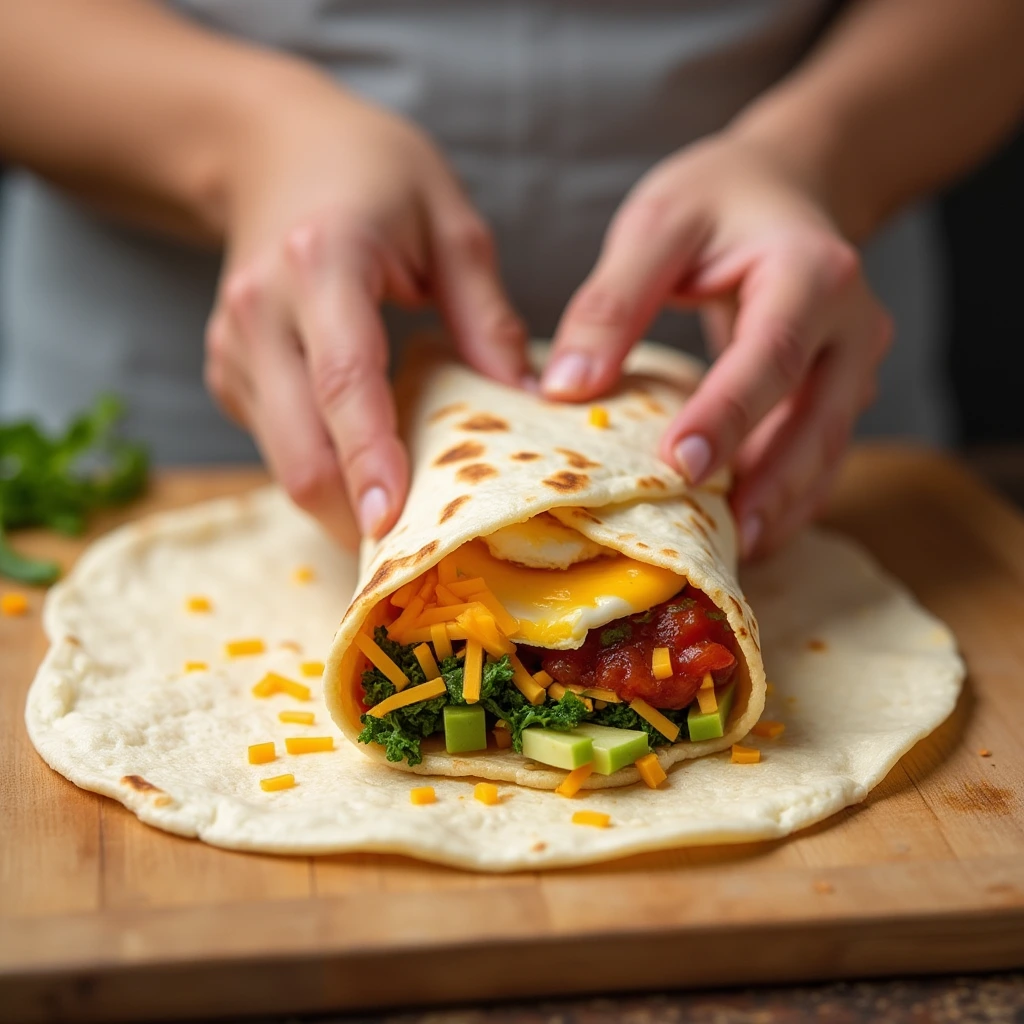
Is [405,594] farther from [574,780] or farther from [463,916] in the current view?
[463,916]

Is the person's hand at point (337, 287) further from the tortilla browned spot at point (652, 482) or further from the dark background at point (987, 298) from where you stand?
the dark background at point (987, 298)

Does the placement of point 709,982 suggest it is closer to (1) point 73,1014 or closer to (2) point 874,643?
(1) point 73,1014

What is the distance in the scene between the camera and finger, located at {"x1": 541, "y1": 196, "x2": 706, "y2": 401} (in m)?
3.36

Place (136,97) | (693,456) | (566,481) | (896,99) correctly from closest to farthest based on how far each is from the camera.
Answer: (566,481) < (693,456) < (136,97) < (896,99)

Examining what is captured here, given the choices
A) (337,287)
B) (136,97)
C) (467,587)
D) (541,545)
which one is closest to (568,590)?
(541,545)

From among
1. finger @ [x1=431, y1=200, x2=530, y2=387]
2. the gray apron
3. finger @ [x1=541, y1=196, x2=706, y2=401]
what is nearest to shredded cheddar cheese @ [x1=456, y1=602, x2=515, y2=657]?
finger @ [x1=541, y1=196, x2=706, y2=401]

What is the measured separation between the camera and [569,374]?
133 inches

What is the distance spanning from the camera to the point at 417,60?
417 cm

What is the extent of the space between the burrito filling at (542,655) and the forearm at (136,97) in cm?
170

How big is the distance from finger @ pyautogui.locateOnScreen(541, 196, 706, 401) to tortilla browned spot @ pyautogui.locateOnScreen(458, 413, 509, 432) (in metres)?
0.20

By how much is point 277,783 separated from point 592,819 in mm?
641

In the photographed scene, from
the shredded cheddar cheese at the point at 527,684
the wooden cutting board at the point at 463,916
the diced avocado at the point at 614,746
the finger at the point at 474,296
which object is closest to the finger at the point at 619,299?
the finger at the point at 474,296

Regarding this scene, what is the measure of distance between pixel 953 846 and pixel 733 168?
1915 mm

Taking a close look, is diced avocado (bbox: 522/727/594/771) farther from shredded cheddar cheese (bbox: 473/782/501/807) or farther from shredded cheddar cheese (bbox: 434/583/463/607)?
shredded cheddar cheese (bbox: 434/583/463/607)
